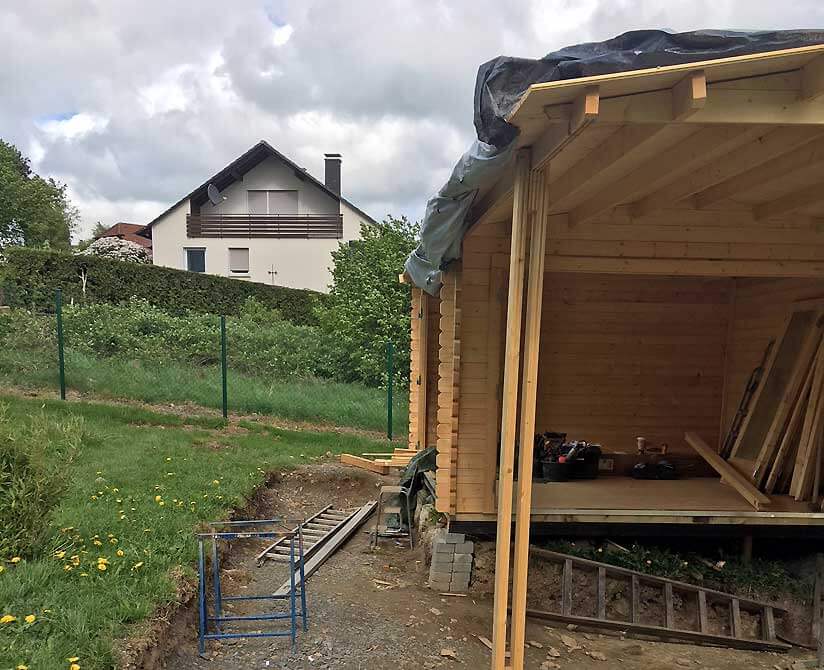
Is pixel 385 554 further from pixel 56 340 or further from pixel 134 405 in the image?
pixel 56 340

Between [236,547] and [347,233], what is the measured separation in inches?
761

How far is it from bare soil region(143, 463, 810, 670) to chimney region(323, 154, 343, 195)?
Result: 69.7ft

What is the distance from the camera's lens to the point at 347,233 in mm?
23891

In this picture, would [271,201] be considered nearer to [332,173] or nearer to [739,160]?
[332,173]

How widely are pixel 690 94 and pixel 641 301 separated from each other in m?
5.28

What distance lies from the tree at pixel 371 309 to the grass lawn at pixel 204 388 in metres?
0.80

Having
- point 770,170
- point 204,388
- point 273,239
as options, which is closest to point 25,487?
point 770,170

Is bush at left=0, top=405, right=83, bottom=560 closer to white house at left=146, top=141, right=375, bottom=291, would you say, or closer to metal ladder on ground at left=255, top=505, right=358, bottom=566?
metal ladder on ground at left=255, top=505, right=358, bottom=566

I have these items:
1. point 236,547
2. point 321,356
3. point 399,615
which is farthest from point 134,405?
point 399,615

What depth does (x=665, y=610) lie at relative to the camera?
15.6 feet

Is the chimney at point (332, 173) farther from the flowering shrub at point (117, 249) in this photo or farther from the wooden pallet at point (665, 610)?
the wooden pallet at point (665, 610)

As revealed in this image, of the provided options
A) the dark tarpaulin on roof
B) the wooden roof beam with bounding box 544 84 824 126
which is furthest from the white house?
the wooden roof beam with bounding box 544 84 824 126

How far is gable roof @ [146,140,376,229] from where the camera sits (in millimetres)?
23234

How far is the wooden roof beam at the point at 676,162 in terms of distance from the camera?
109 inches
